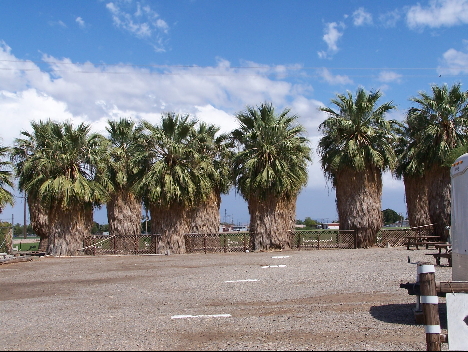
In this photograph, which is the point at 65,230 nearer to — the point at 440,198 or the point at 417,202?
the point at 440,198

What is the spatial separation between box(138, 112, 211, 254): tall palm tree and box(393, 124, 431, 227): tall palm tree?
1082 centimetres

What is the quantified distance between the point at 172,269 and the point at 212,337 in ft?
33.8

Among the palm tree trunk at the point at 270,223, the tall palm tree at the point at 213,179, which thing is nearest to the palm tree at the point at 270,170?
the palm tree trunk at the point at 270,223

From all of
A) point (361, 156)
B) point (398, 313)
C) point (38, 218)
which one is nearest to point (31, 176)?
point (38, 218)

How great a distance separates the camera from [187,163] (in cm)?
2539

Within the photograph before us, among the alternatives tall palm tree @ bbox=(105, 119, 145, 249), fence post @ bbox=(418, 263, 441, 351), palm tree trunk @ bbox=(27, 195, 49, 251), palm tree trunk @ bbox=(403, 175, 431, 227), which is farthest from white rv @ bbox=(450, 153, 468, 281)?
palm tree trunk @ bbox=(27, 195, 49, 251)

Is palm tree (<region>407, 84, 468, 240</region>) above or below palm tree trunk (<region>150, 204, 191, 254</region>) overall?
above

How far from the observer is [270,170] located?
80.4ft

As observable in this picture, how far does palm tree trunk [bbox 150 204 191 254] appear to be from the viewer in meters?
25.5

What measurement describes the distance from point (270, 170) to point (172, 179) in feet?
15.5

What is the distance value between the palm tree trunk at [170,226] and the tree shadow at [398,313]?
58.3 feet

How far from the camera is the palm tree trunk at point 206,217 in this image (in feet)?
98.8

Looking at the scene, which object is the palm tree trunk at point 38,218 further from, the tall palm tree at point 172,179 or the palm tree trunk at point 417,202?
the palm tree trunk at point 417,202

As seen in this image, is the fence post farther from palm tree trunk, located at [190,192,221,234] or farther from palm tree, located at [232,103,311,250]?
palm tree trunk, located at [190,192,221,234]
